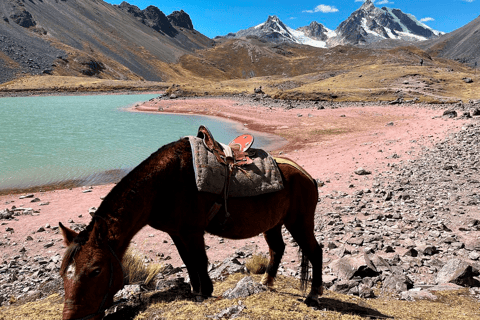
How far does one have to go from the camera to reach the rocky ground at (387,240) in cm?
464

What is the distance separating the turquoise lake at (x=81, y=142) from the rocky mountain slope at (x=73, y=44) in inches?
3015

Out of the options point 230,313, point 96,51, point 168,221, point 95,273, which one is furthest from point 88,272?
point 96,51

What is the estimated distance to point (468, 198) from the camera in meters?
7.61

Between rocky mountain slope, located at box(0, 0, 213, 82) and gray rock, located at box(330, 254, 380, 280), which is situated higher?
rocky mountain slope, located at box(0, 0, 213, 82)

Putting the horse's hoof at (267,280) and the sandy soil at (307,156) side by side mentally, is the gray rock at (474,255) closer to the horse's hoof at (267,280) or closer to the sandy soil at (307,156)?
the sandy soil at (307,156)

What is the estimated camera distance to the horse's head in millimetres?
2401

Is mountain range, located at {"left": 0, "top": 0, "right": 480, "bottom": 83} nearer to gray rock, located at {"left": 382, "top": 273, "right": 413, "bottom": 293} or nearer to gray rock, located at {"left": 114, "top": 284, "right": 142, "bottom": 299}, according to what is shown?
gray rock, located at {"left": 114, "top": 284, "right": 142, "bottom": 299}

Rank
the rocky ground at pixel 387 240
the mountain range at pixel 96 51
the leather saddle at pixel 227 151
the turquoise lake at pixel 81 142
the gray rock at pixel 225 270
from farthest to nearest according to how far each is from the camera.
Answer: the mountain range at pixel 96 51 < the turquoise lake at pixel 81 142 < the gray rock at pixel 225 270 < the rocky ground at pixel 387 240 < the leather saddle at pixel 227 151

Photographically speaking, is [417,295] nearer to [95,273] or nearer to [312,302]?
[312,302]

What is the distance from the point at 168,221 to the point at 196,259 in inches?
23.3

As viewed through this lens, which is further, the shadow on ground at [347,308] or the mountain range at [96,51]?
the mountain range at [96,51]

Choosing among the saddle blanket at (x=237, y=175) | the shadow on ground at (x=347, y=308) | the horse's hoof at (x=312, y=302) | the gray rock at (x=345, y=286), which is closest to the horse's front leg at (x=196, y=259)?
the saddle blanket at (x=237, y=175)

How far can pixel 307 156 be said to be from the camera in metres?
16.8

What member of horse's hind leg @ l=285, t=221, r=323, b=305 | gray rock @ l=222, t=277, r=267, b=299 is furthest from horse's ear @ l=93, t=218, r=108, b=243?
horse's hind leg @ l=285, t=221, r=323, b=305
